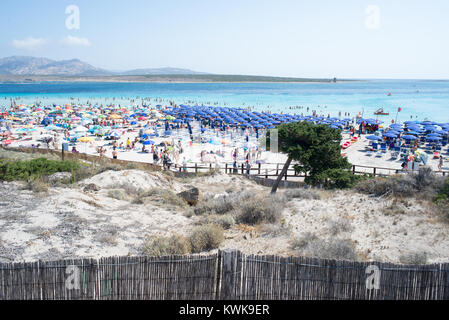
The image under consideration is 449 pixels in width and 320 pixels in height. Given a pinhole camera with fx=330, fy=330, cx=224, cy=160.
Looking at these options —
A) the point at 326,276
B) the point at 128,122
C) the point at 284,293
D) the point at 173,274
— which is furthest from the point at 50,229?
the point at 128,122

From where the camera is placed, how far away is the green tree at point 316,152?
13.4 m

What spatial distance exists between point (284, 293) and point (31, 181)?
29.1 ft

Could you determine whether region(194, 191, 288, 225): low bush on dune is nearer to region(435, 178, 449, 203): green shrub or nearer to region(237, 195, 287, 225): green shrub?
region(237, 195, 287, 225): green shrub

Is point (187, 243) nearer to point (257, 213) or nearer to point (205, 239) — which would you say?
point (205, 239)

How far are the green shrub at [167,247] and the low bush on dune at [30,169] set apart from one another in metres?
6.32

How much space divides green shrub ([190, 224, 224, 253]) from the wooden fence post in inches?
82.1

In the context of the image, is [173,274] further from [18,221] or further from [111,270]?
[18,221]

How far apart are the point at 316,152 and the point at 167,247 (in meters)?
8.85

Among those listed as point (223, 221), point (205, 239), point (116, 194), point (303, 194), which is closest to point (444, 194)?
point (303, 194)

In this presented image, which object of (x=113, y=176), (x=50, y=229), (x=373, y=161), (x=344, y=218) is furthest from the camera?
(x=373, y=161)

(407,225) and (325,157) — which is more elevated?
(325,157)

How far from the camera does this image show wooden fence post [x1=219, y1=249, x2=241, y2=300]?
4.59 m

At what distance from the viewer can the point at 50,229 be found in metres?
7.00

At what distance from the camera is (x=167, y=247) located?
6.38 metres
